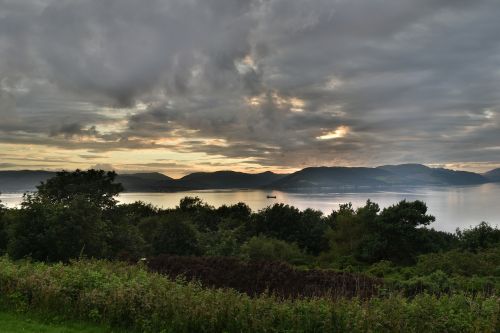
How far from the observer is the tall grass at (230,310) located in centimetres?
810

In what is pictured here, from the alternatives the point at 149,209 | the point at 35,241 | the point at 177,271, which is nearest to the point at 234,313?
the point at 177,271

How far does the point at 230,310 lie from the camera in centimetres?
852

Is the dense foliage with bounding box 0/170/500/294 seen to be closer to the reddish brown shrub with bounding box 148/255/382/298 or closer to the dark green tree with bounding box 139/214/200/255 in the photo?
the dark green tree with bounding box 139/214/200/255

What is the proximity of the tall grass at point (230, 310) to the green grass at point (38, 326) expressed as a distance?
30cm

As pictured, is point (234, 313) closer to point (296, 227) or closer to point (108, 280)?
point (108, 280)

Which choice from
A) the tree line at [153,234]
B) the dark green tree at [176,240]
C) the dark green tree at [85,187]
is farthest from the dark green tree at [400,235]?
the dark green tree at [85,187]

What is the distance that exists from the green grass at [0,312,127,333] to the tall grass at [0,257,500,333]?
0.30m

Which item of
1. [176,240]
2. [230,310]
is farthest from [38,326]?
[176,240]

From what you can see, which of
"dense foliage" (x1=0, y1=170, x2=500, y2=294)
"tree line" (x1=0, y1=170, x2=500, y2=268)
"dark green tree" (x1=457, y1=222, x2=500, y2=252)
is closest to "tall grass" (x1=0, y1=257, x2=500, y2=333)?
"dense foliage" (x1=0, y1=170, x2=500, y2=294)

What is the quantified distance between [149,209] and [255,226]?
2438cm

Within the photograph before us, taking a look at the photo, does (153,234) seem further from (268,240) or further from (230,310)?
(230,310)

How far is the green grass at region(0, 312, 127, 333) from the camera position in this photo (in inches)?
340

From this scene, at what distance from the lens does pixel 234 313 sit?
852 centimetres

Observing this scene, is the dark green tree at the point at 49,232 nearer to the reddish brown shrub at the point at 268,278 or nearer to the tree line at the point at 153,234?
the tree line at the point at 153,234
